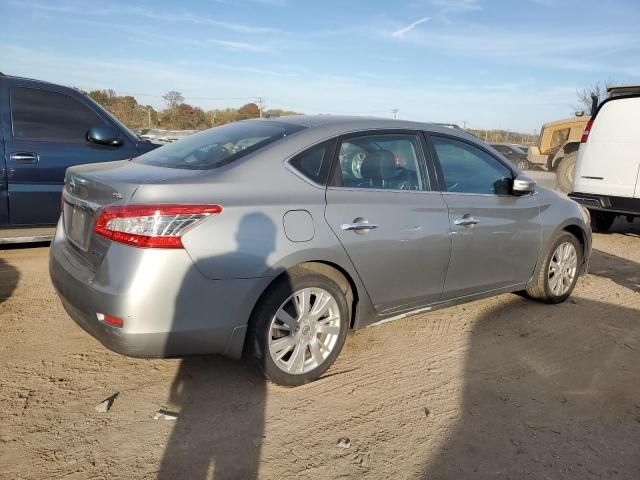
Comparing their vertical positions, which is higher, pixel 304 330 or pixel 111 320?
pixel 111 320

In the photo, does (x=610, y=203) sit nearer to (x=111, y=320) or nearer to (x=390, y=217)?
(x=390, y=217)

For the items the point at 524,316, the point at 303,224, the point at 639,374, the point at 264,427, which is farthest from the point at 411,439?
the point at 524,316

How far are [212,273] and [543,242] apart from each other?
3010 millimetres

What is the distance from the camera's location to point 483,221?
388 cm

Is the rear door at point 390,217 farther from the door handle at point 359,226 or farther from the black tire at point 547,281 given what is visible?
the black tire at point 547,281

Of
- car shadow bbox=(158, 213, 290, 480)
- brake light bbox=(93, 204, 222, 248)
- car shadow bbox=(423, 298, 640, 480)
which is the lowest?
car shadow bbox=(158, 213, 290, 480)

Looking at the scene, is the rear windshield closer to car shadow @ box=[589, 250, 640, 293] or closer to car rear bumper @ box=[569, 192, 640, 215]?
car shadow @ box=[589, 250, 640, 293]

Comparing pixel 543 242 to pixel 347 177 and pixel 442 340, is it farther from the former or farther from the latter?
pixel 347 177

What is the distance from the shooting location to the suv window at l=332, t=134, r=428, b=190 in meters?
3.31

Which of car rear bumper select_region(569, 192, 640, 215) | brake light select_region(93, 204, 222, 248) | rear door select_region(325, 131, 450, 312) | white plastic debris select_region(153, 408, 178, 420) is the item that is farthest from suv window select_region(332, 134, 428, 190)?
car rear bumper select_region(569, 192, 640, 215)

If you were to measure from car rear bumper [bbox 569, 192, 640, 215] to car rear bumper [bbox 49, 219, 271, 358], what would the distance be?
6.25 m

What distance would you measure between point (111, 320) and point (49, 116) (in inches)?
142

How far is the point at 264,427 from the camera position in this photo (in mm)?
2725

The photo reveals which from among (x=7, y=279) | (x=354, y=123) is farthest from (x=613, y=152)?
(x=7, y=279)
